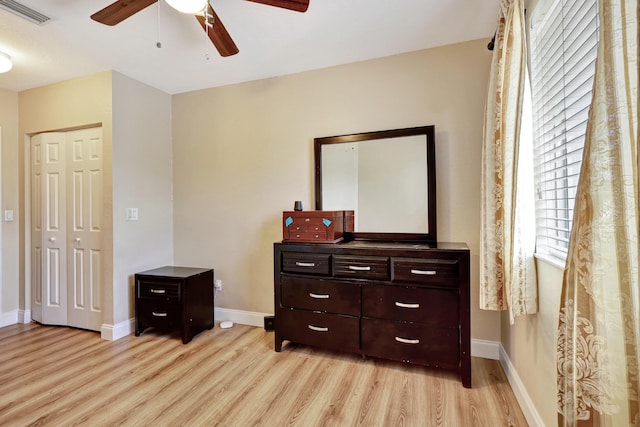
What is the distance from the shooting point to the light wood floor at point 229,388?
168 cm

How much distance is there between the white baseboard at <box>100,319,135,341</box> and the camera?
2.72 meters

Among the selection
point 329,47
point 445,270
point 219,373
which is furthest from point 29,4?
point 445,270

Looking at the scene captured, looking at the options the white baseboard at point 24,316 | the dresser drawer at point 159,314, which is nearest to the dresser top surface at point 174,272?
the dresser drawer at point 159,314

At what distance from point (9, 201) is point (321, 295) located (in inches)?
139

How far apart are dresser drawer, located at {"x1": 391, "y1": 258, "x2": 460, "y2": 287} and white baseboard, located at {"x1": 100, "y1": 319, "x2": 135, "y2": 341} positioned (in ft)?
8.44

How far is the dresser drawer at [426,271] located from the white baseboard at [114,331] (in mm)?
2572

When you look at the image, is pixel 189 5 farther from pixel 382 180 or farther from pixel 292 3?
pixel 382 180

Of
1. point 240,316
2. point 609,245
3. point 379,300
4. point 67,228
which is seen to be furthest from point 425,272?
point 67,228

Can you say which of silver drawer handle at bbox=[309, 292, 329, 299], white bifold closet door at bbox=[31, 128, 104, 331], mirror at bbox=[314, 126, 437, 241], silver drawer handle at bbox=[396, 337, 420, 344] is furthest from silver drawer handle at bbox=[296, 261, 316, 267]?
white bifold closet door at bbox=[31, 128, 104, 331]

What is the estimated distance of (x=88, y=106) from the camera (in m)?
2.84

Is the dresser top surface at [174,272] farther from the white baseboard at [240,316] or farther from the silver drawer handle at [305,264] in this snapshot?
the silver drawer handle at [305,264]

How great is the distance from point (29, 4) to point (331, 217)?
2.42 metres

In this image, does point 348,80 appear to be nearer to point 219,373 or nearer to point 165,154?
point 165,154

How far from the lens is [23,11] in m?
1.93
